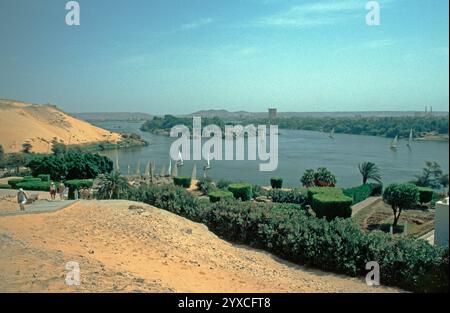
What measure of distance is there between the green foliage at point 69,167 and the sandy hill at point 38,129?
79.1ft

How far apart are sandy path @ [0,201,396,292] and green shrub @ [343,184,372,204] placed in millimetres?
13133

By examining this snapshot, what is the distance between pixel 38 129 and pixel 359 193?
50.4 meters

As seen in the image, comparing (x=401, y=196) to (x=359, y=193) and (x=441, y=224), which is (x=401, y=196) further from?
(x=359, y=193)

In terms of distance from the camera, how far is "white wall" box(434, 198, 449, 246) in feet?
32.4

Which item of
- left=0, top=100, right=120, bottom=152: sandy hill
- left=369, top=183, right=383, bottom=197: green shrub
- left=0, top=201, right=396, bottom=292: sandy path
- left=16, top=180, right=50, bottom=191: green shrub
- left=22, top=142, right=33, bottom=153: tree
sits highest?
left=0, top=100, right=120, bottom=152: sandy hill

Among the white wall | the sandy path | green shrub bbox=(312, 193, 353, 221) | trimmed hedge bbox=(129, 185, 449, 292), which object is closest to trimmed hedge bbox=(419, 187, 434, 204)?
green shrub bbox=(312, 193, 353, 221)

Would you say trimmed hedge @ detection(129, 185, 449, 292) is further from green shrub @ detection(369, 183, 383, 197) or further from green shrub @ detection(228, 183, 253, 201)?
green shrub @ detection(369, 183, 383, 197)

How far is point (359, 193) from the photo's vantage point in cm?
2445

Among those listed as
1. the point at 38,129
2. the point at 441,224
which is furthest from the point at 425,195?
the point at 38,129

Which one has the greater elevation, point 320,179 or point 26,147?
point 26,147

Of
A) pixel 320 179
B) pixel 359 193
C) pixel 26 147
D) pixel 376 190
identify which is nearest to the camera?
pixel 359 193

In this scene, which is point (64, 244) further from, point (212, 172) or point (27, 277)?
point (212, 172)

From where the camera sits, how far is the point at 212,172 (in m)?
40.9
